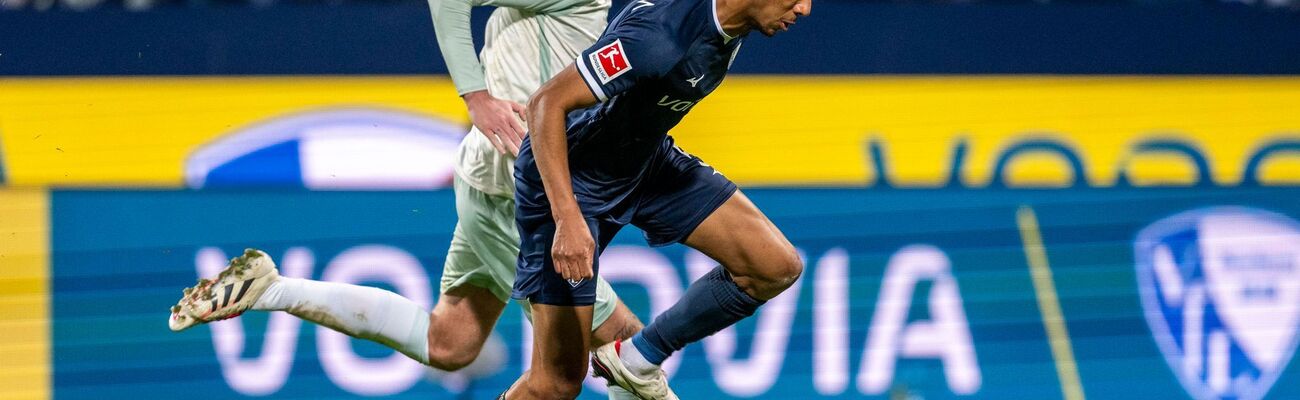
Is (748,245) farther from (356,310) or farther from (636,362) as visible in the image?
(356,310)

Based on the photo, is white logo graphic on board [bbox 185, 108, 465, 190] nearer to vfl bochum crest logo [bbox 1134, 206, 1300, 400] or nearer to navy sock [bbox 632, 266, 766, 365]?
navy sock [bbox 632, 266, 766, 365]

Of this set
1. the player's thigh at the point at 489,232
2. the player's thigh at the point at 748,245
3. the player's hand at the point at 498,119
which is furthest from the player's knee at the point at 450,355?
the player's thigh at the point at 748,245

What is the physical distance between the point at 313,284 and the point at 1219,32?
3.28 meters

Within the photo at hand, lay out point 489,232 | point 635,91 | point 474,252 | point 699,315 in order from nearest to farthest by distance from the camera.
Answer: point 635,91 → point 699,315 → point 489,232 → point 474,252

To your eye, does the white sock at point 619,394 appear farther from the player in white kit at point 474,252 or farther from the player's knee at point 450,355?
the player's knee at point 450,355

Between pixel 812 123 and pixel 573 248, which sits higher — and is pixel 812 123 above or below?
below

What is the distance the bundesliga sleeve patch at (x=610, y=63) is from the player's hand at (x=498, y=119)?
20.3 inches

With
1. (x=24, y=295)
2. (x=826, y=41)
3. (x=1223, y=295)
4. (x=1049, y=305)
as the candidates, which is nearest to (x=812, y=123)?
(x=826, y=41)

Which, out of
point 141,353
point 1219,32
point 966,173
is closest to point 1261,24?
point 1219,32

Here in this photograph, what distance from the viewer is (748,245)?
3.39m

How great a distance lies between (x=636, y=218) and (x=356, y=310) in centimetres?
86

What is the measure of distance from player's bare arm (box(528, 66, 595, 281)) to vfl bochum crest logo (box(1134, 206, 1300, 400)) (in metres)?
2.14

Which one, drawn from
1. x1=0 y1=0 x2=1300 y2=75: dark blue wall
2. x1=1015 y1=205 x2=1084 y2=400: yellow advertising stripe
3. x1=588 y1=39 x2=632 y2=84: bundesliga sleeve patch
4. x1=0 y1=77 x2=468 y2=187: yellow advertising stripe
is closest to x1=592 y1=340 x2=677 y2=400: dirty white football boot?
x1=588 y1=39 x2=632 y2=84: bundesliga sleeve patch

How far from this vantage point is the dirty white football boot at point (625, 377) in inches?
141
